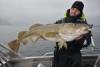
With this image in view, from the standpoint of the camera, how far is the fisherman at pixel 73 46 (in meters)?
8.34

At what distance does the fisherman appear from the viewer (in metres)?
8.34

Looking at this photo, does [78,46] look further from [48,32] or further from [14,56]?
[14,56]

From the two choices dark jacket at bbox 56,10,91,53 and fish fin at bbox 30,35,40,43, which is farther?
dark jacket at bbox 56,10,91,53

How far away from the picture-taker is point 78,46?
8.41 meters

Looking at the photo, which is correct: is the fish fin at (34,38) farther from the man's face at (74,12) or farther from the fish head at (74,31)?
the man's face at (74,12)

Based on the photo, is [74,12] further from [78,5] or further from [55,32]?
[55,32]

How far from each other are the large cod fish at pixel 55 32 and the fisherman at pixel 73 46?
78cm

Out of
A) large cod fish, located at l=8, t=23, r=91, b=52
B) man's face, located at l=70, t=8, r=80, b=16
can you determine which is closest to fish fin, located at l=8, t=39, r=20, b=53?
large cod fish, located at l=8, t=23, r=91, b=52

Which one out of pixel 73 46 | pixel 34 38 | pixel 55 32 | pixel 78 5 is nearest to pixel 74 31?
pixel 55 32

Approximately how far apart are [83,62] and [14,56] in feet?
5.58

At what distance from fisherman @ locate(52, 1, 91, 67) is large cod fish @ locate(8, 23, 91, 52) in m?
0.78

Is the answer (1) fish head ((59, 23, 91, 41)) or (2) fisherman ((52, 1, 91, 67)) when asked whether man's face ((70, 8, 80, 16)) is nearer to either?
(2) fisherman ((52, 1, 91, 67))

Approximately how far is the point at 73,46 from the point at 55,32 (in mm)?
1061

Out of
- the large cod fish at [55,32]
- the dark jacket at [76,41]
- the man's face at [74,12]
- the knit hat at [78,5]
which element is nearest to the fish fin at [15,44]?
the large cod fish at [55,32]
